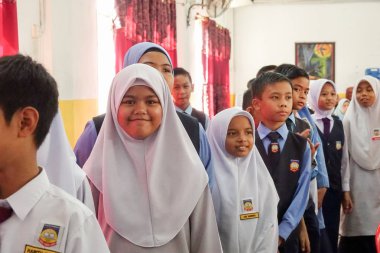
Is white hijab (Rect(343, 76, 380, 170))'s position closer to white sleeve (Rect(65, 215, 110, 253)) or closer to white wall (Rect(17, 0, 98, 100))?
white wall (Rect(17, 0, 98, 100))

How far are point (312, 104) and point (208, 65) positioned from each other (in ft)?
13.8

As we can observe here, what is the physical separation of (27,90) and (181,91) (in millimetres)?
3014

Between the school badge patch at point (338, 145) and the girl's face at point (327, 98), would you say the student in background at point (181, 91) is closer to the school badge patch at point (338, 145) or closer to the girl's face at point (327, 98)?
the girl's face at point (327, 98)

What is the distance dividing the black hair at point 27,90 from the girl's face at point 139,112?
0.52m

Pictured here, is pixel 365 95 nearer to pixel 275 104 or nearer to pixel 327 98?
pixel 327 98

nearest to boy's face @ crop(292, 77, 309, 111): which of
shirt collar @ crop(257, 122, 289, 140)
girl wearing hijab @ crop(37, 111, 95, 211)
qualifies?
shirt collar @ crop(257, 122, 289, 140)

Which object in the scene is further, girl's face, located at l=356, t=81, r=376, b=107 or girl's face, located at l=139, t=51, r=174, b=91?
girl's face, located at l=356, t=81, r=376, b=107

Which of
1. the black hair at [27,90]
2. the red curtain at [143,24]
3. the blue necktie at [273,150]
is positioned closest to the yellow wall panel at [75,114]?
the red curtain at [143,24]

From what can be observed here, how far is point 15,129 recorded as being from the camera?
1.16m

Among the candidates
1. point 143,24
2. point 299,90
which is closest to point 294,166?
point 299,90

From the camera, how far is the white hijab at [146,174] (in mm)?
1739

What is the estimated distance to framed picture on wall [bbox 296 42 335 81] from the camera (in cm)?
1050

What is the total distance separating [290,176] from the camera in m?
2.52

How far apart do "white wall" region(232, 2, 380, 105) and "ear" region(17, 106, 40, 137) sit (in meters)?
9.83
